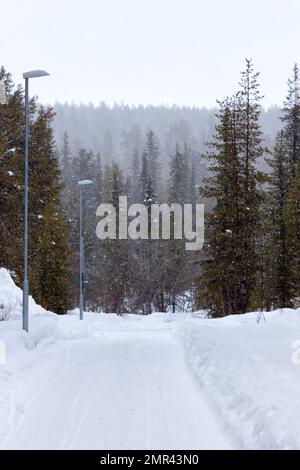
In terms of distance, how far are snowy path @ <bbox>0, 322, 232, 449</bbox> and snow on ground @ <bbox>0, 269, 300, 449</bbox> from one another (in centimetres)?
2

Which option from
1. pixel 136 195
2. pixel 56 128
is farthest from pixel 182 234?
pixel 56 128

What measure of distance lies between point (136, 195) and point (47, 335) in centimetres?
6747

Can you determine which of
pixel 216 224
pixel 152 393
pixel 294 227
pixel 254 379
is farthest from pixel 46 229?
pixel 254 379

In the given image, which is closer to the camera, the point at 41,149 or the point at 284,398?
the point at 284,398

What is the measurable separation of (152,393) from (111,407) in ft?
4.37

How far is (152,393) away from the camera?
10.5 m

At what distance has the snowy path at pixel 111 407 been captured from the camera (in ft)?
24.2

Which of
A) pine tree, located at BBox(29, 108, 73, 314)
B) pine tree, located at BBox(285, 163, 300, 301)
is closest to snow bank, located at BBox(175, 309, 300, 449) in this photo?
pine tree, located at BBox(29, 108, 73, 314)

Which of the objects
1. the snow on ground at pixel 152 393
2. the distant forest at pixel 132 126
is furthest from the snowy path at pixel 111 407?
the distant forest at pixel 132 126

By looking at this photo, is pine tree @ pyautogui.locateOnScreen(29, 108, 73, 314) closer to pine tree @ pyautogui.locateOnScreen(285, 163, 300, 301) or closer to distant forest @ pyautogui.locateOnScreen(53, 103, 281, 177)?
pine tree @ pyautogui.locateOnScreen(285, 163, 300, 301)

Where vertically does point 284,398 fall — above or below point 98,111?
below

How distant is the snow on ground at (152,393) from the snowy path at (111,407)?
2 centimetres
